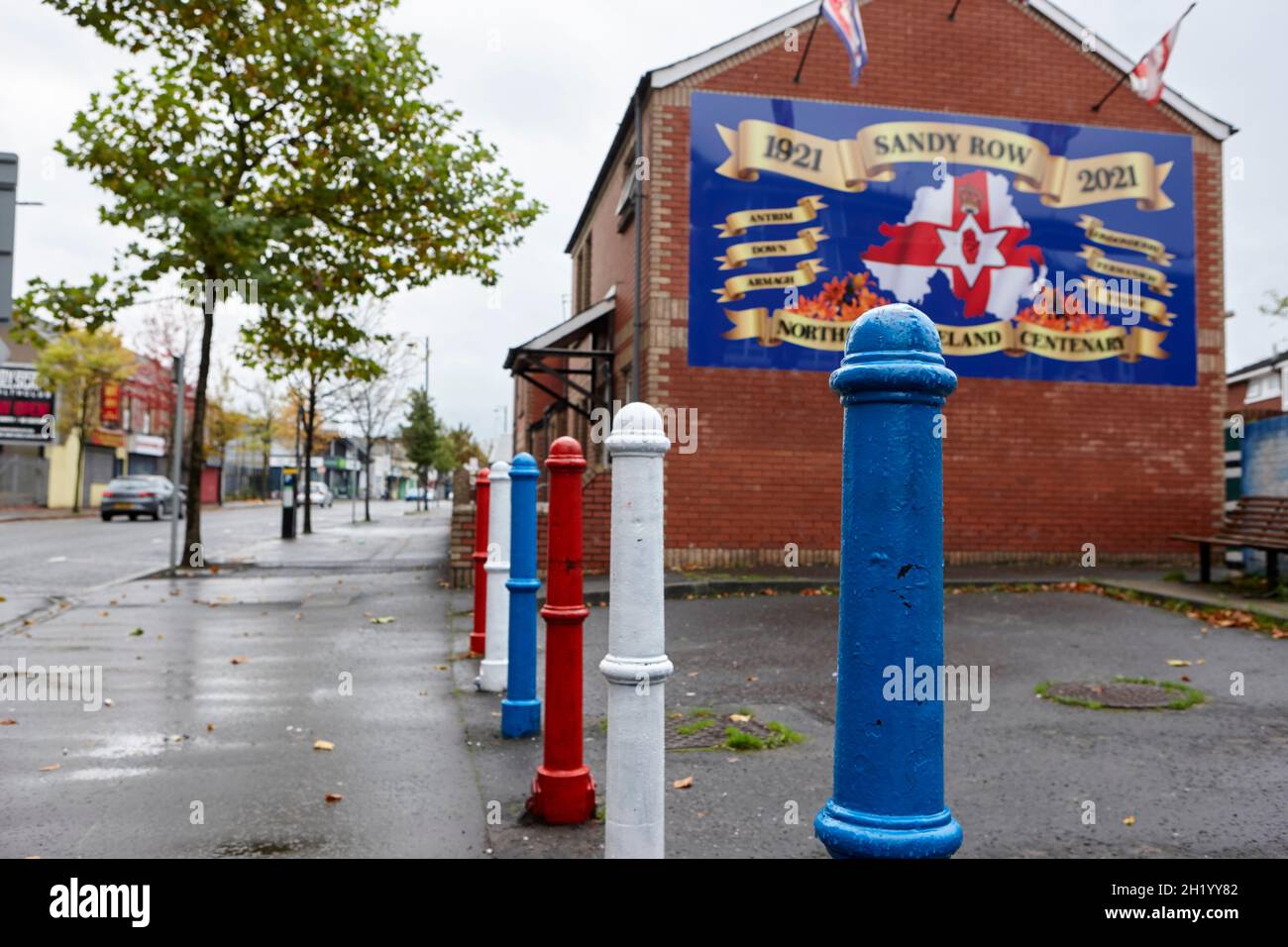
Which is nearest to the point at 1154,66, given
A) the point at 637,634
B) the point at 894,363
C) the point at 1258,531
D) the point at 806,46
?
the point at 806,46

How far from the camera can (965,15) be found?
14109mm

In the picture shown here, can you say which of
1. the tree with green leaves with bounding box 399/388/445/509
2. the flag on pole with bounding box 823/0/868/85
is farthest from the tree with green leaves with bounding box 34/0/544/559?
the tree with green leaves with bounding box 399/388/445/509

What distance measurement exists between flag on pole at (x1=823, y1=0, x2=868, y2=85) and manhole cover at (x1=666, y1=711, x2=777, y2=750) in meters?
9.08

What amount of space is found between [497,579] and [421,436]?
44.0 m

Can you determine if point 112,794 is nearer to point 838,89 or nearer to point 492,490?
point 492,490

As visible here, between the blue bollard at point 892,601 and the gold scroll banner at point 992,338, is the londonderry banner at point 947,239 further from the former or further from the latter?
the blue bollard at point 892,601

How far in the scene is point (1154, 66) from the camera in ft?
41.3

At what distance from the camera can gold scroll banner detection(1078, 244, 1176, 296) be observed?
14.1 metres

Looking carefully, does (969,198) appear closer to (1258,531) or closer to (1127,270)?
(1127,270)

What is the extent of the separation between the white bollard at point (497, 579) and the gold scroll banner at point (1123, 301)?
418 inches

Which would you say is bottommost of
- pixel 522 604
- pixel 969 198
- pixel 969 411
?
pixel 522 604
